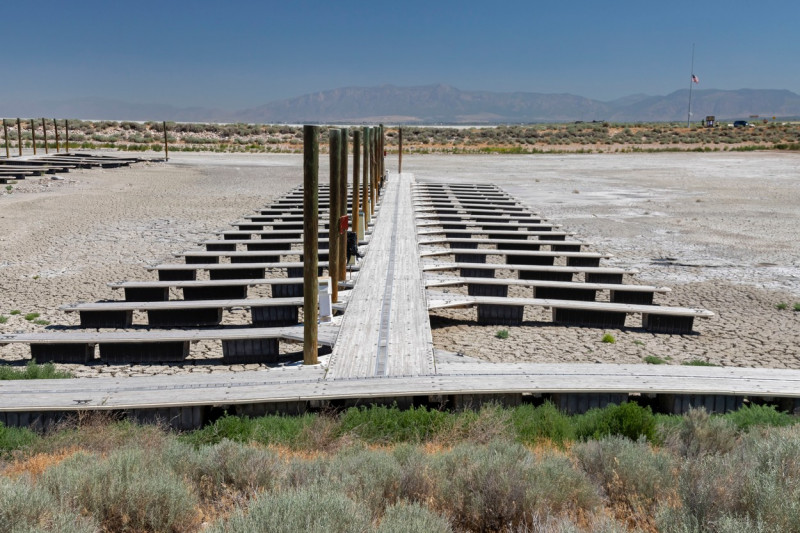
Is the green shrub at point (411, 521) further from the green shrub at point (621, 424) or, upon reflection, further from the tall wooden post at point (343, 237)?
the tall wooden post at point (343, 237)

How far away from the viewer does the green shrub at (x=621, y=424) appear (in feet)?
14.7

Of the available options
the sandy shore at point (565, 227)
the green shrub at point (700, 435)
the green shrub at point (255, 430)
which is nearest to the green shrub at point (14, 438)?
the green shrub at point (255, 430)

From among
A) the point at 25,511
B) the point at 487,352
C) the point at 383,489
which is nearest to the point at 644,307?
the point at 487,352

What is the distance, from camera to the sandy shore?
7.11m

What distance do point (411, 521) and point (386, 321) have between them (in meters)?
3.72

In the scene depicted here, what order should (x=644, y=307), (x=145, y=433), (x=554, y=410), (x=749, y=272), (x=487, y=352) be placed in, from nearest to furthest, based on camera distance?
(x=145, y=433)
(x=554, y=410)
(x=487, y=352)
(x=644, y=307)
(x=749, y=272)

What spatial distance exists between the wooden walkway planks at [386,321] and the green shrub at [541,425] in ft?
2.78

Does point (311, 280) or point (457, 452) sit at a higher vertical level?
point (311, 280)

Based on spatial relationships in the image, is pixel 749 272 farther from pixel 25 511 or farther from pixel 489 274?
pixel 25 511

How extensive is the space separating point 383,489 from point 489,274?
20.8 ft

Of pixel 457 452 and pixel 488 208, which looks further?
pixel 488 208

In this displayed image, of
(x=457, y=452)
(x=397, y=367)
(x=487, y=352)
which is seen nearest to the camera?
(x=457, y=452)

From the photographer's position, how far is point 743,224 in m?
15.6

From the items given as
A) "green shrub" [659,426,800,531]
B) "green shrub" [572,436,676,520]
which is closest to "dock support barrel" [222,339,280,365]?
"green shrub" [572,436,676,520]
